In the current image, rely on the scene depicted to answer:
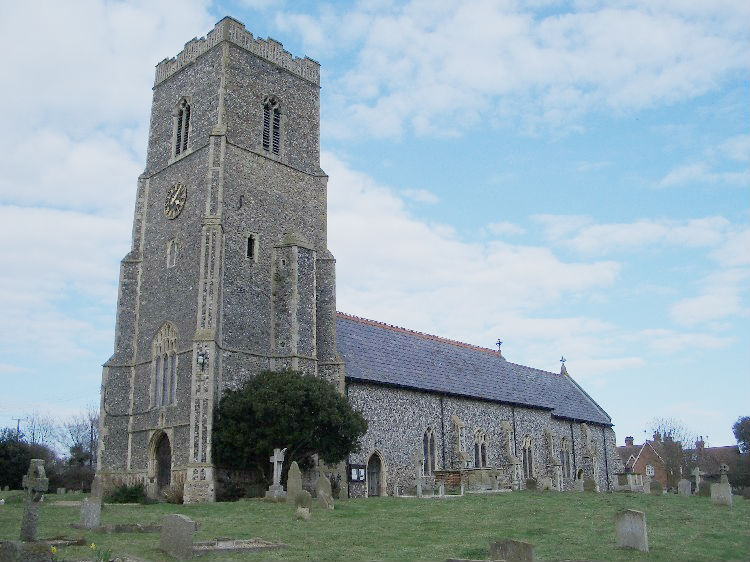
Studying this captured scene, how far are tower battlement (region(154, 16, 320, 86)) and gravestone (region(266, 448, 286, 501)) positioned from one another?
1903 centimetres

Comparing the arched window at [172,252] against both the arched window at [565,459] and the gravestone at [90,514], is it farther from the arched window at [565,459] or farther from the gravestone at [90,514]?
the arched window at [565,459]

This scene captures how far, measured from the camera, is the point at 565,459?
1871 inches

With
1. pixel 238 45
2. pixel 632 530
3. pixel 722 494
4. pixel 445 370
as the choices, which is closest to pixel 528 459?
pixel 445 370

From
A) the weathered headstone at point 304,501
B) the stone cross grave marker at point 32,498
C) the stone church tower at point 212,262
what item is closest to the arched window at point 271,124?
the stone church tower at point 212,262

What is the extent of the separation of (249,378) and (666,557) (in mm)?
20065

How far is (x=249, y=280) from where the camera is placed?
3072cm

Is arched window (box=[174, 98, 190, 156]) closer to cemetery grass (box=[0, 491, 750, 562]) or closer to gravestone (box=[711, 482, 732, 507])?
cemetery grass (box=[0, 491, 750, 562])

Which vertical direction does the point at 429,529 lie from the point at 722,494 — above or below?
below

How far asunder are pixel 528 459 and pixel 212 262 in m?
23.5

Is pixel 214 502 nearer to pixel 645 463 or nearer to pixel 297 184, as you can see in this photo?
pixel 297 184

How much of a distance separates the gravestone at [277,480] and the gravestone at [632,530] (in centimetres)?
1366

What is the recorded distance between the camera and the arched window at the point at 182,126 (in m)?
33.7

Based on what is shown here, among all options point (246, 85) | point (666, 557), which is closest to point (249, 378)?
point (246, 85)

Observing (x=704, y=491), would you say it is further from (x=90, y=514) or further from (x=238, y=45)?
(x=238, y=45)
